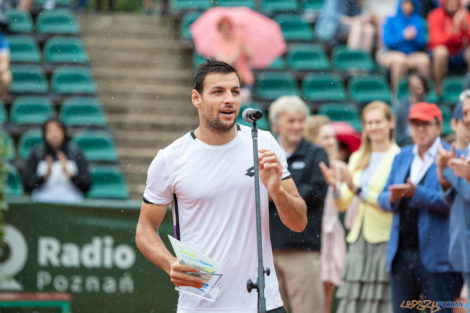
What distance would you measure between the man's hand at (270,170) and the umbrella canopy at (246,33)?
7972mm

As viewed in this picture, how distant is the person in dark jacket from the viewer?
702cm

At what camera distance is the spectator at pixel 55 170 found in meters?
9.27

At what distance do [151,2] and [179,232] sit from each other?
14.9m

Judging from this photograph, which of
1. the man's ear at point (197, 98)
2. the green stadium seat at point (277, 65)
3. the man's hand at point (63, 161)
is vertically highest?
the green stadium seat at point (277, 65)


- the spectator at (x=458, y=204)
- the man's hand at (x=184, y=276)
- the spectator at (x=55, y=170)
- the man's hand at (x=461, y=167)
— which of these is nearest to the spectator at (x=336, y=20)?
the spectator at (x=55, y=170)

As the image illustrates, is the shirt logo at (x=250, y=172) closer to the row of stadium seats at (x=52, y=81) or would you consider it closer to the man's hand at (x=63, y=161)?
the man's hand at (x=63, y=161)

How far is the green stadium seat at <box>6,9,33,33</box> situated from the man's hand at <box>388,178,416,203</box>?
883 cm

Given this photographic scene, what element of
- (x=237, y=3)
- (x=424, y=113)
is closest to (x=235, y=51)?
(x=237, y=3)

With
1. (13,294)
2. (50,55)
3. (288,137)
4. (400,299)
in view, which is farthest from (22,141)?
(400,299)

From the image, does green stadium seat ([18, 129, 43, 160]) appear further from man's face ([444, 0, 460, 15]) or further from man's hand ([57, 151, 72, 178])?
man's face ([444, 0, 460, 15])

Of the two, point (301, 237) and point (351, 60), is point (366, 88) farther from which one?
point (301, 237)

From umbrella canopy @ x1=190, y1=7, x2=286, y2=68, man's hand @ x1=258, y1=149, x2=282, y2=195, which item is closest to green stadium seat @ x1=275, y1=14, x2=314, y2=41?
umbrella canopy @ x1=190, y1=7, x2=286, y2=68

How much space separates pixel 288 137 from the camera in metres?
7.20

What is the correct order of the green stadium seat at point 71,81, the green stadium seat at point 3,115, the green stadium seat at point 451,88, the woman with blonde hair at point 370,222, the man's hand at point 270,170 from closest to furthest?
the man's hand at point 270,170
the woman with blonde hair at point 370,222
the green stadium seat at point 3,115
the green stadium seat at point 71,81
the green stadium seat at point 451,88
